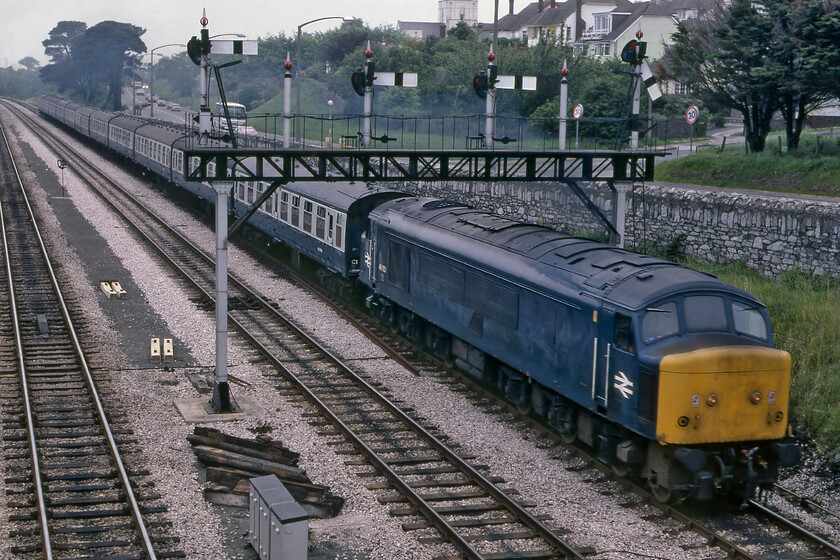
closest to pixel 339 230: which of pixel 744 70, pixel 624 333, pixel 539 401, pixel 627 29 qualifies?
pixel 539 401

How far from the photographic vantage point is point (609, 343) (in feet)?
45.5

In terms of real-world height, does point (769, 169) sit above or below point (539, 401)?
above

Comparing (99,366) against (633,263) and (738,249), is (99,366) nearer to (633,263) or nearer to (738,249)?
(633,263)

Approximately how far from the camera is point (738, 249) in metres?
25.2

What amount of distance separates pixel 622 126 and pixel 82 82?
457 feet

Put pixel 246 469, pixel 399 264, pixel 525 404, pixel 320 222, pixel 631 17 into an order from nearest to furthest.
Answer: pixel 246 469 → pixel 525 404 → pixel 399 264 → pixel 320 222 → pixel 631 17

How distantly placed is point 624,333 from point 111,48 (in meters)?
130

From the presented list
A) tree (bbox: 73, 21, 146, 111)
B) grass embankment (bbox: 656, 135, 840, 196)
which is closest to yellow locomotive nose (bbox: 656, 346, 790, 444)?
grass embankment (bbox: 656, 135, 840, 196)

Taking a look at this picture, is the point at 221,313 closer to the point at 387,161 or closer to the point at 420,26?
the point at 387,161

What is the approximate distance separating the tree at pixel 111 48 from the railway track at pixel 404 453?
112967 mm

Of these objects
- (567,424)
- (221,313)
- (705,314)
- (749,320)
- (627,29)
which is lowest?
(567,424)

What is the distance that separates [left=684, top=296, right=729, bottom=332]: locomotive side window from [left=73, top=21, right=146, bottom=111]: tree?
125 m

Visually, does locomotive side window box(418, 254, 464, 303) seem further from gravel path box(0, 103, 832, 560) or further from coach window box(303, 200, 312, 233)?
coach window box(303, 200, 312, 233)

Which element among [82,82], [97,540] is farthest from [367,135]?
[82,82]
